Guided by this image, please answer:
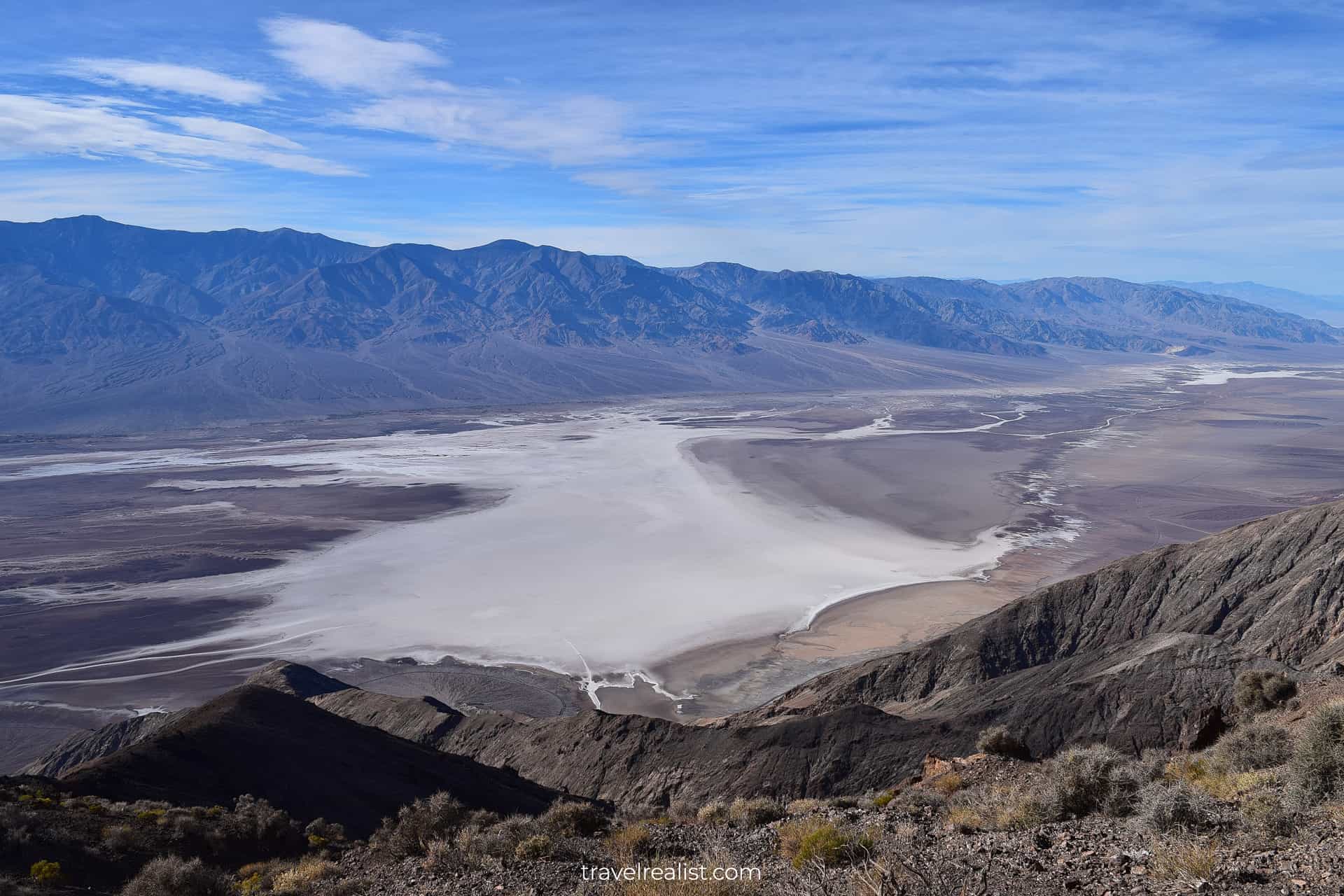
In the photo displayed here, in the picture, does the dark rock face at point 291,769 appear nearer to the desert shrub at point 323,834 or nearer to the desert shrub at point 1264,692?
the desert shrub at point 323,834

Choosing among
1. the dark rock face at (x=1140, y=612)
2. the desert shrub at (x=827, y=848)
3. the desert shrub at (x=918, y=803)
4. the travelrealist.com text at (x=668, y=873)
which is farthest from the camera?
the dark rock face at (x=1140, y=612)

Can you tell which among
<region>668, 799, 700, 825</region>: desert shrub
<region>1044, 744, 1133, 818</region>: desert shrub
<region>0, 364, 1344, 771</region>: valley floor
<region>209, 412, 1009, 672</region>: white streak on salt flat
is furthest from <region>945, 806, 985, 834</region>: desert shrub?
<region>209, 412, 1009, 672</region>: white streak on salt flat

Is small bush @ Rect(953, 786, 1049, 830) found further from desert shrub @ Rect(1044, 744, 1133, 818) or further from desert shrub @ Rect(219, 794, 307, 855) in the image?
desert shrub @ Rect(219, 794, 307, 855)

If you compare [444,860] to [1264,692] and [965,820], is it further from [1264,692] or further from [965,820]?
[1264,692]

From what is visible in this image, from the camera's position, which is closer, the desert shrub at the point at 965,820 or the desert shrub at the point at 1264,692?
the desert shrub at the point at 965,820

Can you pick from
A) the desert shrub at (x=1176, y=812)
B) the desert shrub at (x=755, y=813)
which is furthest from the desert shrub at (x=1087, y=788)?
the desert shrub at (x=755, y=813)

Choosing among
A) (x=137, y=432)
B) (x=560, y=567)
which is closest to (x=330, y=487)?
(x=560, y=567)
